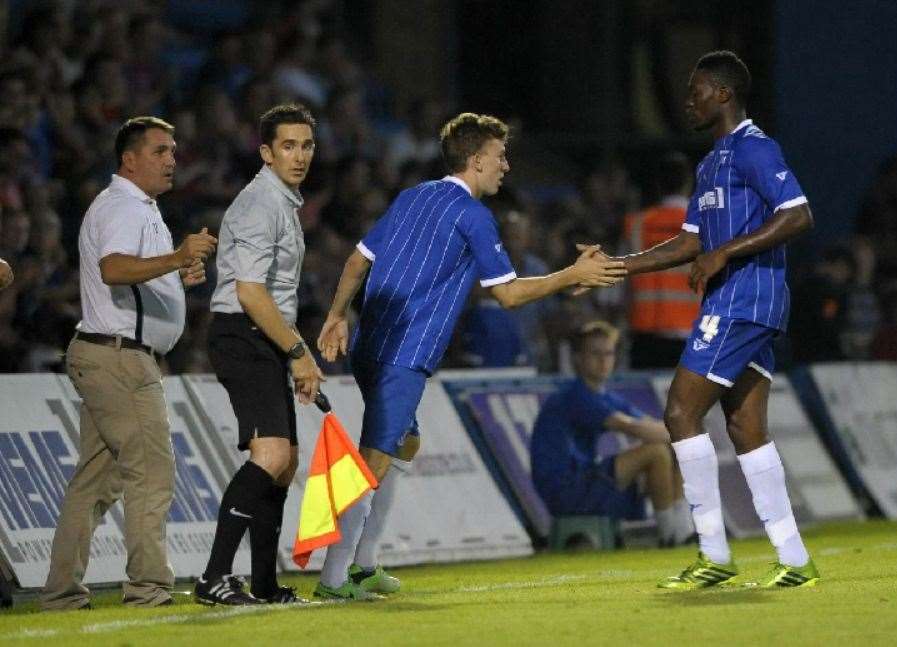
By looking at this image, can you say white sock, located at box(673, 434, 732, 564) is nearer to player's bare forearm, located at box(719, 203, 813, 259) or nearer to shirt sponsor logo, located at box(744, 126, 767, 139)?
player's bare forearm, located at box(719, 203, 813, 259)

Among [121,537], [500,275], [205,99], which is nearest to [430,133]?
[205,99]

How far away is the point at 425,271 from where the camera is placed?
946cm

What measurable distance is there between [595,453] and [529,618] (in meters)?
5.64

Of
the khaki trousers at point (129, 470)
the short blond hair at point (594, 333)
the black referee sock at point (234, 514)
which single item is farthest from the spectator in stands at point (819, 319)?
the black referee sock at point (234, 514)

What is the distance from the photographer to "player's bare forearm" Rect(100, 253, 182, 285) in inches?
354

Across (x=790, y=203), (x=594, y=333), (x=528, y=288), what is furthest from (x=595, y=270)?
(x=594, y=333)

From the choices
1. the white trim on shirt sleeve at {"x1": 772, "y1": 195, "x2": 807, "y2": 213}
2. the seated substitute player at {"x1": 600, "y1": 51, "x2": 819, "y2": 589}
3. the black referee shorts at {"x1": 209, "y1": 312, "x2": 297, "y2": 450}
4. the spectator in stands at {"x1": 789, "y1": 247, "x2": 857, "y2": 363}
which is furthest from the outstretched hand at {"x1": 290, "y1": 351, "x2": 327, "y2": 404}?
the spectator in stands at {"x1": 789, "y1": 247, "x2": 857, "y2": 363}

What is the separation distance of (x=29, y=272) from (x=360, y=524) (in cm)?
439

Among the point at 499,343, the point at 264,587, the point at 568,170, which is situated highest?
the point at 568,170

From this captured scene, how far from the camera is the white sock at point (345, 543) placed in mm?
9383

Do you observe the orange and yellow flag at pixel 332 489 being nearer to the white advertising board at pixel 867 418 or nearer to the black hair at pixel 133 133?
the black hair at pixel 133 133

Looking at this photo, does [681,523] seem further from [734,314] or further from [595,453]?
[734,314]

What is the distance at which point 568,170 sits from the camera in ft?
74.3

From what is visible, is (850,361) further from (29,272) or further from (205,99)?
(29,272)
